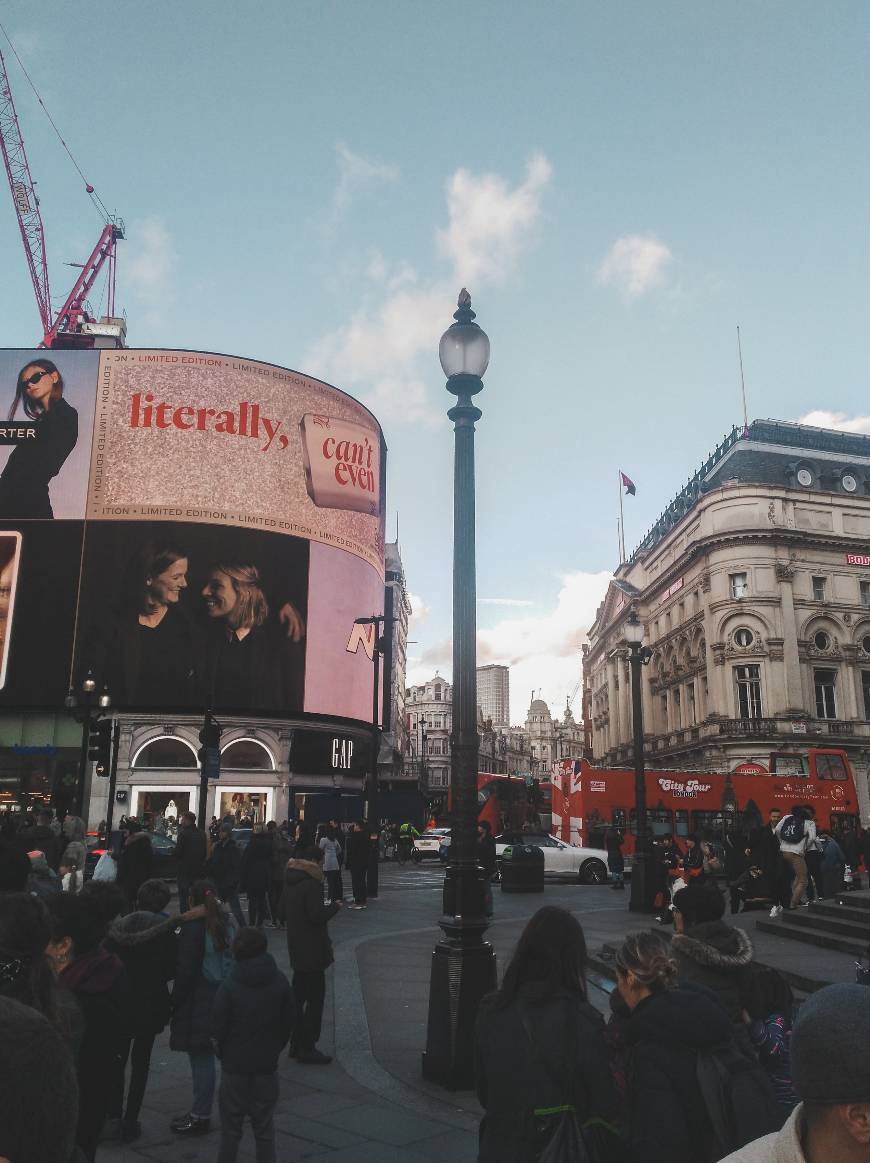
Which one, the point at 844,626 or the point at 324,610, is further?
the point at 844,626

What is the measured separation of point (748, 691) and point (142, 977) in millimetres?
53711

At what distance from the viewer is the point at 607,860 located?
2914cm

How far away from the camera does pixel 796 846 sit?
17.1 metres

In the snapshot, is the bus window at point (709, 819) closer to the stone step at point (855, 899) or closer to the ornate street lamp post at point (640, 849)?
the ornate street lamp post at point (640, 849)

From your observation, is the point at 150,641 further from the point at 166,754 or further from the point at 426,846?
the point at 426,846

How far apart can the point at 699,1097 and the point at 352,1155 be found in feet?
12.0

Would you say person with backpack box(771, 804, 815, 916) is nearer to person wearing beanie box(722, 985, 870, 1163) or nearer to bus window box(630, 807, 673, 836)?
person wearing beanie box(722, 985, 870, 1163)

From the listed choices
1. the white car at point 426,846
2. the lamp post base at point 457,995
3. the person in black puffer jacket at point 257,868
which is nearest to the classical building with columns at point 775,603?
the white car at point 426,846

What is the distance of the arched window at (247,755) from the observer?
44.7 m

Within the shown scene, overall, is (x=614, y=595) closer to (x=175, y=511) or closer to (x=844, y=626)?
(x=844, y=626)

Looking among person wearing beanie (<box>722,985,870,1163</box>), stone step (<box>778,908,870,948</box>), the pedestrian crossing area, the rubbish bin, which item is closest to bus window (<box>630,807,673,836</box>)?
the pedestrian crossing area

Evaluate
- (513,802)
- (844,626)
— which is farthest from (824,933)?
(844,626)

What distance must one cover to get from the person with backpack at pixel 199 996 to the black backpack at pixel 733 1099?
435 centimetres

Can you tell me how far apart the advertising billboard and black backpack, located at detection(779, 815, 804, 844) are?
30651 mm
